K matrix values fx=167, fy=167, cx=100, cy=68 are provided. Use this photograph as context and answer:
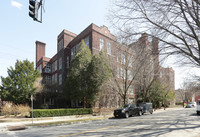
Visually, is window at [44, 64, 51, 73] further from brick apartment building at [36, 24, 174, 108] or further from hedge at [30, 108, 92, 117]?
hedge at [30, 108, 92, 117]

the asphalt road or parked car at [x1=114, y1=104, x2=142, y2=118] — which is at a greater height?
the asphalt road

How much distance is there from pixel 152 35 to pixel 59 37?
35279mm

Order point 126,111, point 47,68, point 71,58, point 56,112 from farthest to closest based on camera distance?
point 47,68 < point 71,58 < point 56,112 < point 126,111

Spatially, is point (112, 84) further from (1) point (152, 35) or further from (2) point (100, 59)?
(1) point (152, 35)

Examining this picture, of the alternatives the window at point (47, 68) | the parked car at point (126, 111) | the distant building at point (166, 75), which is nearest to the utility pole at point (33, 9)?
the distant building at point (166, 75)

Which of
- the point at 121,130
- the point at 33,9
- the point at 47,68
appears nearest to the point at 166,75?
the point at 121,130

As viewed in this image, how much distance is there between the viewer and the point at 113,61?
25734 millimetres

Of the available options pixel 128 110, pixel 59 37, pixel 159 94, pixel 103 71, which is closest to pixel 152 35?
pixel 128 110

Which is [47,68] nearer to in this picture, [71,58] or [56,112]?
[71,58]

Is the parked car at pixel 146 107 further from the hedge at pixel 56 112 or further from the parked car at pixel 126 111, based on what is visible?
the hedge at pixel 56 112

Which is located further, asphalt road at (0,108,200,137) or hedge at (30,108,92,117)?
hedge at (30,108,92,117)

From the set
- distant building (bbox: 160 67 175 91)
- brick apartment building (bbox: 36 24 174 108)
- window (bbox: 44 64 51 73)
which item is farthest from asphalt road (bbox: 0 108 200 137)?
window (bbox: 44 64 51 73)

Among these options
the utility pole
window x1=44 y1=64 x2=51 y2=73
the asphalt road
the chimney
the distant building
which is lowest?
the asphalt road

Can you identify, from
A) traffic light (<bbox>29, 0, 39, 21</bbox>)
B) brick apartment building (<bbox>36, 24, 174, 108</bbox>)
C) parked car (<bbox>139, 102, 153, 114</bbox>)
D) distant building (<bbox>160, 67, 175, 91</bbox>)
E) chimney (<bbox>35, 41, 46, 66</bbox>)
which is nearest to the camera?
traffic light (<bbox>29, 0, 39, 21</bbox>)
